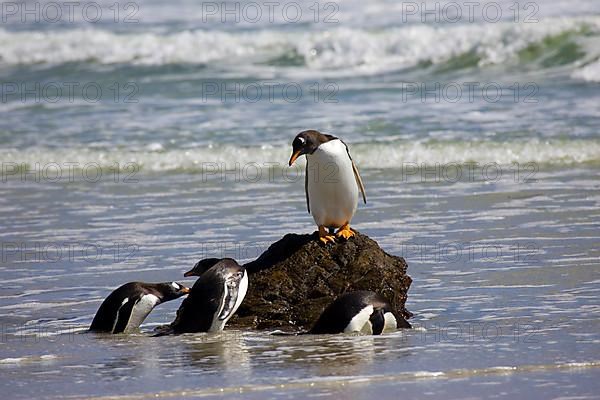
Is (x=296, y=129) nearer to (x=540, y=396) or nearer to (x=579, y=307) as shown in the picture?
(x=579, y=307)

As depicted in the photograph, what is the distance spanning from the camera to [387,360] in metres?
6.70

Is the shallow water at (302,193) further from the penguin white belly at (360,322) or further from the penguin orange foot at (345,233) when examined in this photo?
the penguin orange foot at (345,233)

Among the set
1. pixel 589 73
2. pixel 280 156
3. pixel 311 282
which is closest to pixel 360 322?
pixel 311 282

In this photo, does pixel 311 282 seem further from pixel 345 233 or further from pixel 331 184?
pixel 331 184

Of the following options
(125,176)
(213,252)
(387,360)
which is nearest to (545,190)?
(213,252)

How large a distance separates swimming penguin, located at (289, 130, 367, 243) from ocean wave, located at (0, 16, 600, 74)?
588 inches

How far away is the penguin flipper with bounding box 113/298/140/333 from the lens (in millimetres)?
7848

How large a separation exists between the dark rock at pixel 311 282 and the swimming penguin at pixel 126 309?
0.58 m

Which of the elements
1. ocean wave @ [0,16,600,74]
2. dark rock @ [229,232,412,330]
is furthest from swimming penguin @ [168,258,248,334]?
ocean wave @ [0,16,600,74]

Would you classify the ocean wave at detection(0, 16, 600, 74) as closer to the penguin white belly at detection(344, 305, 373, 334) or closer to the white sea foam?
the white sea foam

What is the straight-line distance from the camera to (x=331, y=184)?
8.23 metres

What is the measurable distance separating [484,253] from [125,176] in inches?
262

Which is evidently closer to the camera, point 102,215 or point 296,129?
point 102,215

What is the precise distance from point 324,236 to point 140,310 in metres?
1.30
